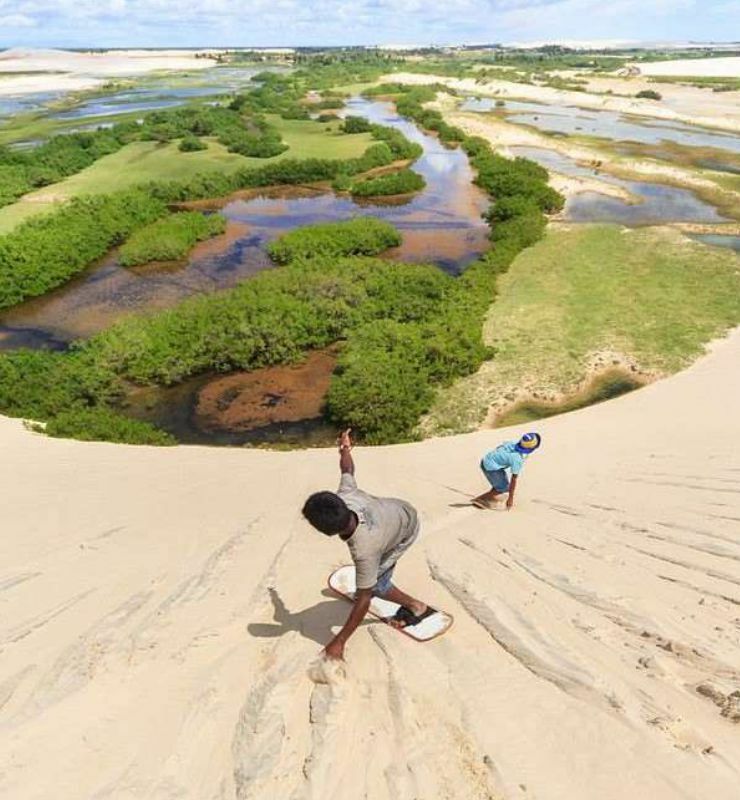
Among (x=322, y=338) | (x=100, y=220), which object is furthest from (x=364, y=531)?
(x=100, y=220)

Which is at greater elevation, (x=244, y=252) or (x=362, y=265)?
(x=362, y=265)

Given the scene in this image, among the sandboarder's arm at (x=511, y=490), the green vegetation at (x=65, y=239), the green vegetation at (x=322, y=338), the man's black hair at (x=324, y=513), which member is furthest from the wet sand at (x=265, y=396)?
the green vegetation at (x=65, y=239)

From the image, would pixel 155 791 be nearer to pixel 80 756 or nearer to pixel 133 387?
pixel 80 756

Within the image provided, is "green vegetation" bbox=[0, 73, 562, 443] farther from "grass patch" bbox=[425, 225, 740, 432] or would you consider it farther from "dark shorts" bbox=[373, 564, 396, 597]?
"dark shorts" bbox=[373, 564, 396, 597]

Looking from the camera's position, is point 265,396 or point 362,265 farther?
point 362,265

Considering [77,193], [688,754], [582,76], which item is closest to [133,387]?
[688,754]

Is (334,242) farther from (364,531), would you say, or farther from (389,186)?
(364,531)
